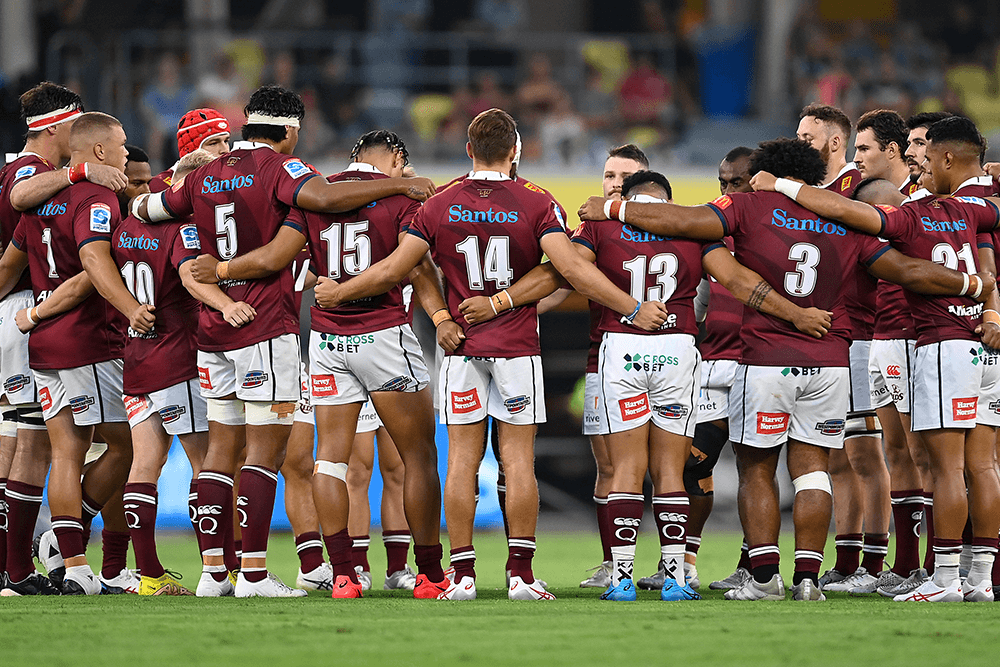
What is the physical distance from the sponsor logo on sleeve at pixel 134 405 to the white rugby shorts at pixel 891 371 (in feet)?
14.4

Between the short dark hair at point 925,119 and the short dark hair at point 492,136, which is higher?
the short dark hair at point 925,119

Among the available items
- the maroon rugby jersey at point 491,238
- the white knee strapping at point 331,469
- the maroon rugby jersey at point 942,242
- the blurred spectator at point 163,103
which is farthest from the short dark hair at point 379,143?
the blurred spectator at point 163,103

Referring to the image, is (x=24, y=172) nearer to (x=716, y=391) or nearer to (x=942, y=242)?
(x=716, y=391)

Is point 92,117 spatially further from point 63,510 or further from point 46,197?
point 63,510

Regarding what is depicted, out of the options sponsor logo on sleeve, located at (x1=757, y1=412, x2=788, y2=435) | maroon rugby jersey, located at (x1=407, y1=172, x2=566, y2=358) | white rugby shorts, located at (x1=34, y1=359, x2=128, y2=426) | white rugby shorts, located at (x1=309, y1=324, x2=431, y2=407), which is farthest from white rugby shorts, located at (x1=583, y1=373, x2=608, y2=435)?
white rugby shorts, located at (x1=34, y1=359, x2=128, y2=426)

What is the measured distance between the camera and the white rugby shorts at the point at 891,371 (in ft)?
24.3

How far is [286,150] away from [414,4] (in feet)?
41.9

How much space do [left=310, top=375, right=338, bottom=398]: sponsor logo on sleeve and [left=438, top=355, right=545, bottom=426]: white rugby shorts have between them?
0.62 meters

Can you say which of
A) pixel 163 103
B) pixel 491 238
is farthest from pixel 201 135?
pixel 163 103

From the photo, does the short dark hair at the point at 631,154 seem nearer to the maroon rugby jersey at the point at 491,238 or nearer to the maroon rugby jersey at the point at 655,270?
the maroon rugby jersey at the point at 655,270

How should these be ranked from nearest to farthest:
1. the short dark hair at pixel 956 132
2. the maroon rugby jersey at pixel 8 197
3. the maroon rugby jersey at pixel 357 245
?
the maroon rugby jersey at pixel 357 245
the short dark hair at pixel 956 132
the maroon rugby jersey at pixel 8 197

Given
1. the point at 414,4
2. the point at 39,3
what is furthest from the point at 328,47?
the point at 39,3

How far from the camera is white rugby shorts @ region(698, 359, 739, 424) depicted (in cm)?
800

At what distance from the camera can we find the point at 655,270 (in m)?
6.97
